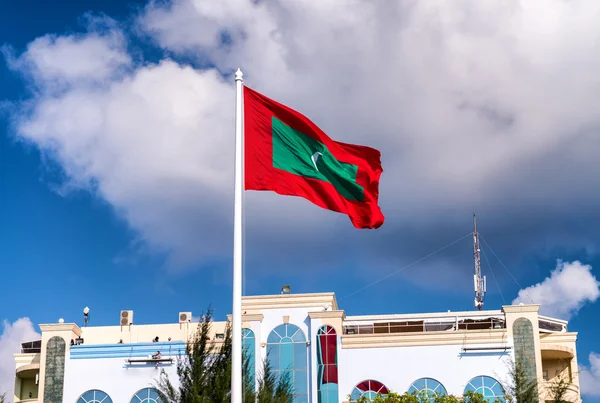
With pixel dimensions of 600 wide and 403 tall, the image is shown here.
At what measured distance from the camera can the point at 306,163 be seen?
72.7 ft

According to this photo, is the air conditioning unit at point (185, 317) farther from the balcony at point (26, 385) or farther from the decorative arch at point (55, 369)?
the balcony at point (26, 385)

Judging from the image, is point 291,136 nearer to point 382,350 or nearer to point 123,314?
point 382,350

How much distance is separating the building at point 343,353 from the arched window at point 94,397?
2.2 inches

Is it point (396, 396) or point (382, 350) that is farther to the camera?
point (382, 350)

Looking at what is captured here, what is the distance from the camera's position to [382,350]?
164 ft

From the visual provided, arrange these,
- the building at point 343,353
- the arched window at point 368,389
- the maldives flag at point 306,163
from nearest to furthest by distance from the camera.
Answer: the maldives flag at point 306,163
the arched window at point 368,389
the building at point 343,353

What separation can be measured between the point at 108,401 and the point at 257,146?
3401 centimetres

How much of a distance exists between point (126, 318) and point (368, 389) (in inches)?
686

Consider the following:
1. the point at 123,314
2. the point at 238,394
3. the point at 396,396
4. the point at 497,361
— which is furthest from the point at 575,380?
the point at 238,394

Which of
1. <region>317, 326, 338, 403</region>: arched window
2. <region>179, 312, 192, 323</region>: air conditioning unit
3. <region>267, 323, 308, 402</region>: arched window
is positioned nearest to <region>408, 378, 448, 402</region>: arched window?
<region>317, 326, 338, 403</region>: arched window

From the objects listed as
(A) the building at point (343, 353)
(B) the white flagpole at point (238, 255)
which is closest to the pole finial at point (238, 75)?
(B) the white flagpole at point (238, 255)

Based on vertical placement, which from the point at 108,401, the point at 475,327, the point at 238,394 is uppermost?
the point at 475,327

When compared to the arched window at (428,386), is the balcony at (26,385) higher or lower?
higher

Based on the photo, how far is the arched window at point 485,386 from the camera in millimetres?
48625
